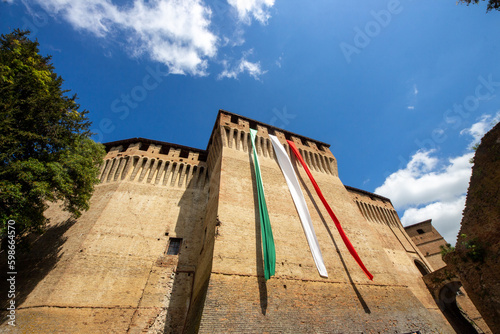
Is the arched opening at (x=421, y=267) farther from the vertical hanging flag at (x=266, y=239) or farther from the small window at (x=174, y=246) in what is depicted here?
the small window at (x=174, y=246)

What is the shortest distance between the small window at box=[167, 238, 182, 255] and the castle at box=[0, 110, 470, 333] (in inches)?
2.1

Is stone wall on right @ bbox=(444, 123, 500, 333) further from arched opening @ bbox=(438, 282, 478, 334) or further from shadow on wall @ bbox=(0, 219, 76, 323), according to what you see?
shadow on wall @ bbox=(0, 219, 76, 323)

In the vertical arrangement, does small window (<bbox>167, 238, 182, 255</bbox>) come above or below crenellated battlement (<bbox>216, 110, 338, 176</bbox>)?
below

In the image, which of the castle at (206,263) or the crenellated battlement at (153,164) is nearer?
the castle at (206,263)

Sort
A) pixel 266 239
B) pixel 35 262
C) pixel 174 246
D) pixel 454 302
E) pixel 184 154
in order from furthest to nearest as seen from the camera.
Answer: pixel 184 154 → pixel 454 302 → pixel 174 246 → pixel 35 262 → pixel 266 239

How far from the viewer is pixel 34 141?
8.41m

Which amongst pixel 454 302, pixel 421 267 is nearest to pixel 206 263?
pixel 454 302

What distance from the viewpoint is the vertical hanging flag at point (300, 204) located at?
8383mm

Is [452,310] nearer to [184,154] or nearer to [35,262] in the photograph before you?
[184,154]

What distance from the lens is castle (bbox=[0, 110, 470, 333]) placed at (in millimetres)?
6680

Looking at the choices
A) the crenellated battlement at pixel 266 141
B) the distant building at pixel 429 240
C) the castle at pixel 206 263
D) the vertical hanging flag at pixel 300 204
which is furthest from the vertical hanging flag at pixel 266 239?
the distant building at pixel 429 240

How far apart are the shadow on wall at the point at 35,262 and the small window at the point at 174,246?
4697mm

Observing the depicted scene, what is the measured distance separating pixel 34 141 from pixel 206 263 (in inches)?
343

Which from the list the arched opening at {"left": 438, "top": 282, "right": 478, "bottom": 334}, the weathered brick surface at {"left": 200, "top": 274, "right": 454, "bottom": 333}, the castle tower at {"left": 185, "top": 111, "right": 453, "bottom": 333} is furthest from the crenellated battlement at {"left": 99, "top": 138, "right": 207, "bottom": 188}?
the arched opening at {"left": 438, "top": 282, "right": 478, "bottom": 334}
